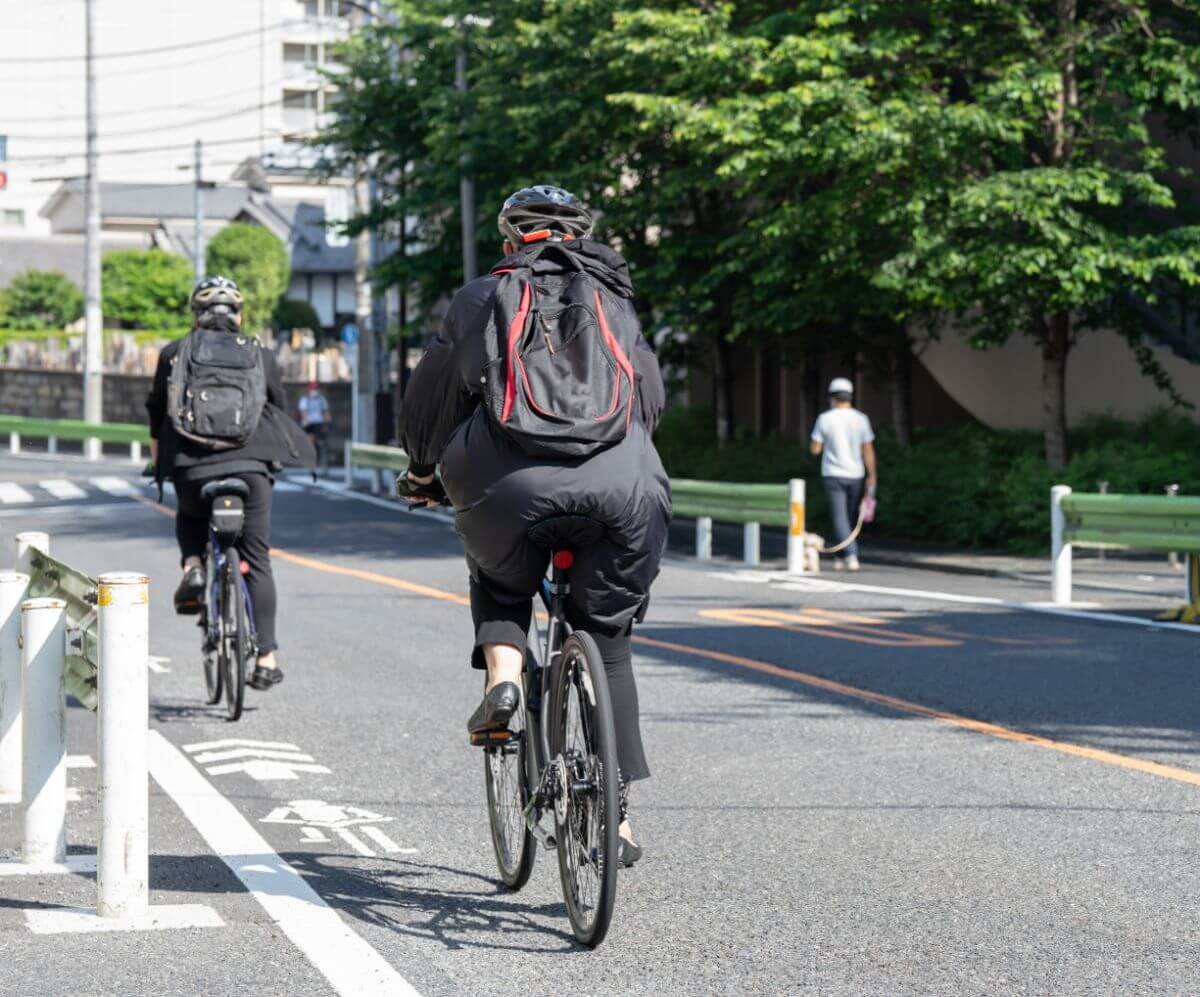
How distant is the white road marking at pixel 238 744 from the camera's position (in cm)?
796

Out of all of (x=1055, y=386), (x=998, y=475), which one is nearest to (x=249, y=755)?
(x=998, y=475)

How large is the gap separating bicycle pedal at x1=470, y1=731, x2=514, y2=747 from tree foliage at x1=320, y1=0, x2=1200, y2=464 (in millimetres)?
13723

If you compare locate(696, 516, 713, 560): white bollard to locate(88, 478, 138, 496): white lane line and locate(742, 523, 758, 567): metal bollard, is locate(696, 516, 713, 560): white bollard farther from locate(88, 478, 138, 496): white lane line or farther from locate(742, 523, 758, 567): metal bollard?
locate(88, 478, 138, 496): white lane line

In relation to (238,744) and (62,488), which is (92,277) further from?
(238,744)

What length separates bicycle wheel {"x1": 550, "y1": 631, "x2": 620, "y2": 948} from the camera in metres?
4.38

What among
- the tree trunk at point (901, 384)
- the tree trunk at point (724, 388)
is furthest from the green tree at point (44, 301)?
the tree trunk at point (901, 384)

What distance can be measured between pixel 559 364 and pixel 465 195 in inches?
1002

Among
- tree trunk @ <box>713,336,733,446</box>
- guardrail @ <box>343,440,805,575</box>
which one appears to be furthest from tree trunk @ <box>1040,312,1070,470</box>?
tree trunk @ <box>713,336,733,446</box>

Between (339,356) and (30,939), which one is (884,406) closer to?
(339,356)

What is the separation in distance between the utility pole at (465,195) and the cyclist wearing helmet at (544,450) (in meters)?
24.2

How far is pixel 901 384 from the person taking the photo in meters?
25.9

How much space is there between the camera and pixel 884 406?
3319cm

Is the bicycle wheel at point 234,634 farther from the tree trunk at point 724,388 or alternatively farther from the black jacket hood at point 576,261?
the tree trunk at point 724,388

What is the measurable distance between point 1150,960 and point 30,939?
Answer: 8.93 feet
